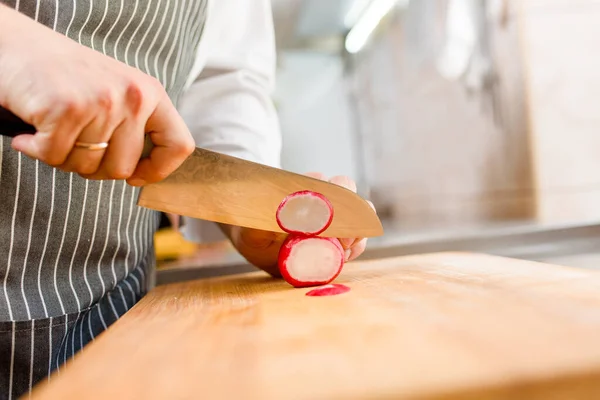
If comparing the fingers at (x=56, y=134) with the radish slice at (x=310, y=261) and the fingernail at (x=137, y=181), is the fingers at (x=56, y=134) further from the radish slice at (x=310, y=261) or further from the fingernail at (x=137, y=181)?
the radish slice at (x=310, y=261)

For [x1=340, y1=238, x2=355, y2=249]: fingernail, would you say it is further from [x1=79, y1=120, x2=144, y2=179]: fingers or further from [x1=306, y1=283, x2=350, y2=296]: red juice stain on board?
[x1=79, y1=120, x2=144, y2=179]: fingers

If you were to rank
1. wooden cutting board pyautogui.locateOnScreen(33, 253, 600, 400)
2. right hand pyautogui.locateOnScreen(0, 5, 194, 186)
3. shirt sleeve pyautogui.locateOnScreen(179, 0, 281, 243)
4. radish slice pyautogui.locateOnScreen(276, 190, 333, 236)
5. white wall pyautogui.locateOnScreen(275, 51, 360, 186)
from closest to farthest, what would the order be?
wooden cutting board pyautogui.locateOnScreen(33, 253, 600, 400)
right hand pyautogui.locateOnScreen(0, 5, 194, 186)
radish slice pyautogui.locateOnScreen(276, 190, 333, 236)
shirt sleeve pyautogui.locateOnScreen(179, 0, 281, 243)
white wall pyautogui.locateOnScreen(275, 51, 360, 186)

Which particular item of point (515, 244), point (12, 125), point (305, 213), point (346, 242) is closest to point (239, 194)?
point (305, 213)

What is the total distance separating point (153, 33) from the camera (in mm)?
918

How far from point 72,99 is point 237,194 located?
0.30 m

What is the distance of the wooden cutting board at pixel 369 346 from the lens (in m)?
0.37

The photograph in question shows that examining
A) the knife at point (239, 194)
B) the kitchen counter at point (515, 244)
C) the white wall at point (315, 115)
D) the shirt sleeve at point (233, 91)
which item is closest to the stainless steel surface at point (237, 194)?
the knife at point (239, 194)

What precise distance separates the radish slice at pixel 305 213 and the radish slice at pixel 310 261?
0.02 m

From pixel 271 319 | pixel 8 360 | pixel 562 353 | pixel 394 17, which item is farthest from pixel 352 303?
pixel 394 17

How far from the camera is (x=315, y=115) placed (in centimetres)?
350

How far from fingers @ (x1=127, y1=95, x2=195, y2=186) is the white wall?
9.19 feet

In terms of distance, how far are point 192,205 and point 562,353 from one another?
0.52 m

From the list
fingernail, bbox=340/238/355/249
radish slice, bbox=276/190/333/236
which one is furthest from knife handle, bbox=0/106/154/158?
fingernail, bbox=340/238/355/249

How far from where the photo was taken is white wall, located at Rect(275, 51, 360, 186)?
3.48 metres
